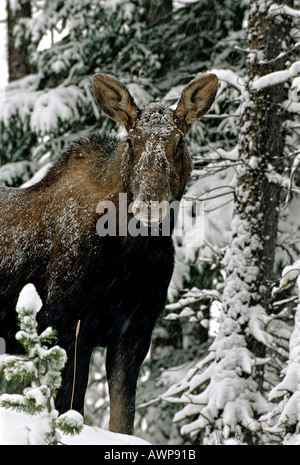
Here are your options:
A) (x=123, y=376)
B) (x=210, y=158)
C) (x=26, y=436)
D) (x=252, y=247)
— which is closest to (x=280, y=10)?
(x=210, y=158)

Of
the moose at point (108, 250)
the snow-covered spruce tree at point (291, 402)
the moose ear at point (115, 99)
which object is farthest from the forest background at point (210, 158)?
the moose ear at point (115, 99)

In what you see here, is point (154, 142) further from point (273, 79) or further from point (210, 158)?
point (210, 158)

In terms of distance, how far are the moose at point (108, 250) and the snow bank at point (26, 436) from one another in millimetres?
1230

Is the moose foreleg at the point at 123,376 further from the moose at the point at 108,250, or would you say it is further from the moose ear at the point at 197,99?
the moose ear at the point at 197,99

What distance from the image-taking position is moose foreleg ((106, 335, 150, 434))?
4.82 metres

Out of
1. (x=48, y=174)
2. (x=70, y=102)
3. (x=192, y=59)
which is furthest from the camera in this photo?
(x=192, y=59)

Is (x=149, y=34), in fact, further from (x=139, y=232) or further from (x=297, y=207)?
(x=139, y=232)

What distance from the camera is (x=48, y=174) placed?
540 centimetres

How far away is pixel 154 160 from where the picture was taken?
4332 millimetres

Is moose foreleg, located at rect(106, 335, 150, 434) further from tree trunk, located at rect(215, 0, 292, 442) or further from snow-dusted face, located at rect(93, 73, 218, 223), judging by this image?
tree trunk, located at rect(215, 0, 292, 442)

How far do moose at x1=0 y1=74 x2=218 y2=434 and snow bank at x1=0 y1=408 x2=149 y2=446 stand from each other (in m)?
1.23

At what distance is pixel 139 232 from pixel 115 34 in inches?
231

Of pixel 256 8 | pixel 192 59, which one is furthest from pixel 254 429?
pixel 192 59

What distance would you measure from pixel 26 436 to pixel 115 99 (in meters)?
3.11
